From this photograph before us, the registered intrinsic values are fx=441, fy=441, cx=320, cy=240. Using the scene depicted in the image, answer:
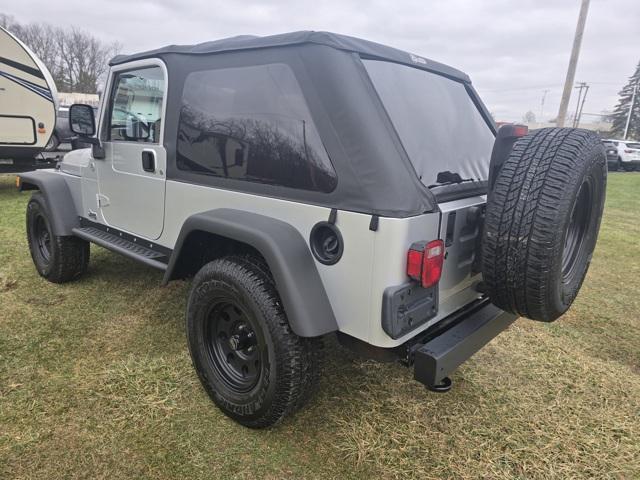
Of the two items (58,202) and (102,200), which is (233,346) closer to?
(102,200)

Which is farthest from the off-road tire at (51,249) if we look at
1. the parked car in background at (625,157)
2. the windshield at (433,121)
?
the parked car in background at (625,157)

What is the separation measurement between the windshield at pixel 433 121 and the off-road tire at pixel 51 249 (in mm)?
3166

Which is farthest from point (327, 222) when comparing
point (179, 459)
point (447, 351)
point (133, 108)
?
point (133, 108)

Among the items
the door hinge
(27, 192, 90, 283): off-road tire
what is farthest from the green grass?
the door hinge

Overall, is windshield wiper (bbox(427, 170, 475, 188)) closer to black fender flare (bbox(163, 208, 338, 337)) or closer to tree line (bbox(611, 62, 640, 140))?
black fender flare (bbox(163, 208, 338, 337))

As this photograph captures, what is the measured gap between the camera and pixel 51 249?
13.1 ft

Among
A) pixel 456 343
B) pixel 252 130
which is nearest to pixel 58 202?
pixel 252 130

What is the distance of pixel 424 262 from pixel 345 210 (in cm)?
41

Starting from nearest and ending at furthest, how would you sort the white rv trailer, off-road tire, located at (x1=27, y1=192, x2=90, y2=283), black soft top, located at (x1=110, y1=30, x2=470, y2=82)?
black soft top, located at (x1=110, y1=30, x2=470, y2=82)
off-road tire, located at (x1=27, y1=192, x2=90, y2=283)
the white rv trailer

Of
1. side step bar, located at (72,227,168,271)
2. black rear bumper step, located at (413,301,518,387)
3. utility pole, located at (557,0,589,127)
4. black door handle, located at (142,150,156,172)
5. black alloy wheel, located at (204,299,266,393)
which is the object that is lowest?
black alloy wheel, located at (204,299,266,393)

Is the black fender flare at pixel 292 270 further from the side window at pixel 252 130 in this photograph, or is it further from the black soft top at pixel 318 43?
the black soft top at pixel 318 43

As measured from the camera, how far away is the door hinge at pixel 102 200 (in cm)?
351

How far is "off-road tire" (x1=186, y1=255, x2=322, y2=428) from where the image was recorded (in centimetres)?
208

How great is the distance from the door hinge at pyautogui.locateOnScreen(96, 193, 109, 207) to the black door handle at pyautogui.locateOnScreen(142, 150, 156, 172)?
27.8 inches
